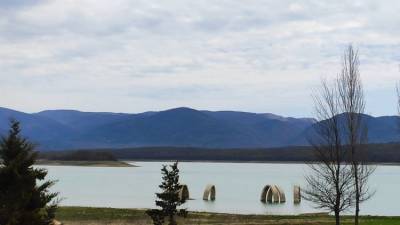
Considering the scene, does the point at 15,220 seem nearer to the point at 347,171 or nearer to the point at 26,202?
the point at 26,202

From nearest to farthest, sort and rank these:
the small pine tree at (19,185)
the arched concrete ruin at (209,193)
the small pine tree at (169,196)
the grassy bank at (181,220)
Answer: the small pine tree at (19,185), the small pine tree at (169,196), the grassy bank at (181,220), the arched concrete ruin at (209,193)

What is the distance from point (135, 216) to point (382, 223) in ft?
69.6

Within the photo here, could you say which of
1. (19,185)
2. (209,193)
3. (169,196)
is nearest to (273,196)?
(209,193)

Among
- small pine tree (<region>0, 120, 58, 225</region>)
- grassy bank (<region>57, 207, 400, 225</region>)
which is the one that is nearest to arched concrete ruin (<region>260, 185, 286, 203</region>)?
grassy bank (<region>57, 207, 400, 225</region>)

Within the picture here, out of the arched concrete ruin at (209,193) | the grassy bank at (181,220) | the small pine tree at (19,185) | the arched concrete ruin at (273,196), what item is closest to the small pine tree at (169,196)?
the small pine tree at (19,185)

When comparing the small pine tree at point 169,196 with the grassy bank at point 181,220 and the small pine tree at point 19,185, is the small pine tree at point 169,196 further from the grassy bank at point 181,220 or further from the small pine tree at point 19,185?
the grassy bank at point 181,220

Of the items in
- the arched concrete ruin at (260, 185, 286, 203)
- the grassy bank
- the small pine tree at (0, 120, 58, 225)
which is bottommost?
the grassy bank

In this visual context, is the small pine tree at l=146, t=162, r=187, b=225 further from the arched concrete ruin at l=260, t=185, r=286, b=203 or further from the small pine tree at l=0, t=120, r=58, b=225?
the arched concrete ruin at l=260, t=185, r=286, b=203

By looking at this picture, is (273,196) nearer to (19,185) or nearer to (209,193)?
(209,193)

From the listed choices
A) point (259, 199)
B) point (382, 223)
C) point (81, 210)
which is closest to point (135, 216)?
point (81, 210)

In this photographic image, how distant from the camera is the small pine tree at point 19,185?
18341 mm

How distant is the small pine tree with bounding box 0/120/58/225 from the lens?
18341mm

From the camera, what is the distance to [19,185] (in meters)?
18.7

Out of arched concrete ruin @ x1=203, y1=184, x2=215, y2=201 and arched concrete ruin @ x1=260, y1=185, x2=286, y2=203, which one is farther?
arched concrete ruin @ x1=260, y1=185, x2=286, y2=203
